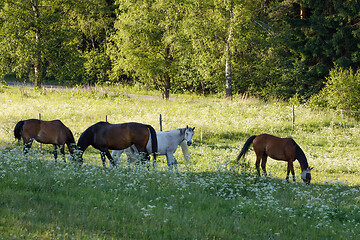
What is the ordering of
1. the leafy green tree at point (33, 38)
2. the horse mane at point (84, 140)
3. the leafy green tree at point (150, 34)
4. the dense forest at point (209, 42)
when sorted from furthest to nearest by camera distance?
1. the leafy green tree at point (150, 34)
2. the dense forest at point (209, 42)
3. the leafy green tree at point (33, 38)
4. the horse mane at point (84, 140)

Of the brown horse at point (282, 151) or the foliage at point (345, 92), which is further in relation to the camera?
the foliage at point (345, 92)

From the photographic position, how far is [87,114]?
26.9 metres

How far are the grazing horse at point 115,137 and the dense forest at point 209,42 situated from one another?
21.5m

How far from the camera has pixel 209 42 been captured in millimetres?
34656

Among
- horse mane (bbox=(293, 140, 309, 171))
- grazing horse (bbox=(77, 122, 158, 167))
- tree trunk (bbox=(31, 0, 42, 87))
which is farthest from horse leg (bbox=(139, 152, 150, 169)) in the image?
tree trunk (bbox=(31, 0, 42, 87))

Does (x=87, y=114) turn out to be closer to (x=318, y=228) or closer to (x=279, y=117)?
(x=279, y=117)

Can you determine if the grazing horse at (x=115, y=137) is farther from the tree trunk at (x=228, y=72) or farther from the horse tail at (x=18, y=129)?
the tree trunk at (x=228, y=72)

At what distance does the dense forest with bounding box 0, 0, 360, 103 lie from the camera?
3388 cm

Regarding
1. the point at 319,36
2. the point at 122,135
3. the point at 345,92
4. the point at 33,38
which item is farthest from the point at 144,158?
the point at 319,36

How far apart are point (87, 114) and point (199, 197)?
61.3ft

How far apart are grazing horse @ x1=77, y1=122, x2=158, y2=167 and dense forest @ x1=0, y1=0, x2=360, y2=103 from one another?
21472 millimetres

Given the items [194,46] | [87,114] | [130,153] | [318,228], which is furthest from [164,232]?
[194,46]

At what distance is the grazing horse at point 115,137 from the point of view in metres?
13.0

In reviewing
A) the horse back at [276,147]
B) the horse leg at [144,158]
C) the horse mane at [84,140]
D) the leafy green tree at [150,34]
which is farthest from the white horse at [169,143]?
the leafy green tree at [150,34]
